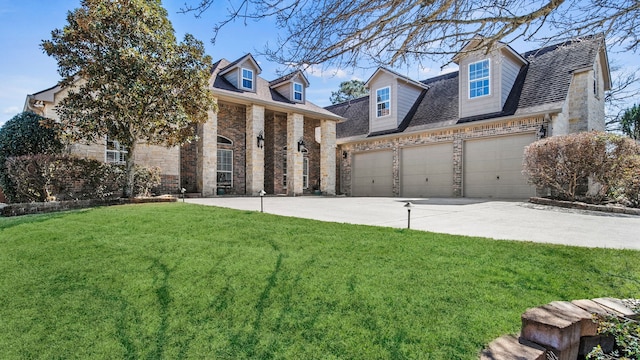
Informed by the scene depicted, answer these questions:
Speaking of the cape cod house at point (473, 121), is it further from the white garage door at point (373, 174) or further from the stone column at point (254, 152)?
the stone column at point (254, 152)

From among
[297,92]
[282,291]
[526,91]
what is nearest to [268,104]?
[297,92]

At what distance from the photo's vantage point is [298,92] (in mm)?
16703

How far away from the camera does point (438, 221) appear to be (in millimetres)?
6234

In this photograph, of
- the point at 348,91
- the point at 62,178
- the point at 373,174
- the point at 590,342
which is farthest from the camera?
the point at 348,91

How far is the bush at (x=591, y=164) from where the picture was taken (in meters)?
Result: 8.15

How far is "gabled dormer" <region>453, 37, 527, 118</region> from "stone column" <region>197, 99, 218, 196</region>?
10770 mm

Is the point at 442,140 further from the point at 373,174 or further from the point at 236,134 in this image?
the point at 236,134

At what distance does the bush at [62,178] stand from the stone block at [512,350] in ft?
32.9

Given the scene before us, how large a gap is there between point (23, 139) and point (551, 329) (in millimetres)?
12062

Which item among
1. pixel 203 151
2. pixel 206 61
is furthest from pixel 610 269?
pixel 203 151

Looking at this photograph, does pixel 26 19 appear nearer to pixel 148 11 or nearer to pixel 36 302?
pixel 148 11

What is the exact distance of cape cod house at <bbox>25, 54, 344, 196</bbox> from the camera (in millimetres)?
12117

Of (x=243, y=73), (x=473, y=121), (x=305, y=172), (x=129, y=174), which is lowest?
(x=129, y=174)

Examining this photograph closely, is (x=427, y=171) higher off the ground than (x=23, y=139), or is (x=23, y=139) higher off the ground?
(x=23, y=139)
